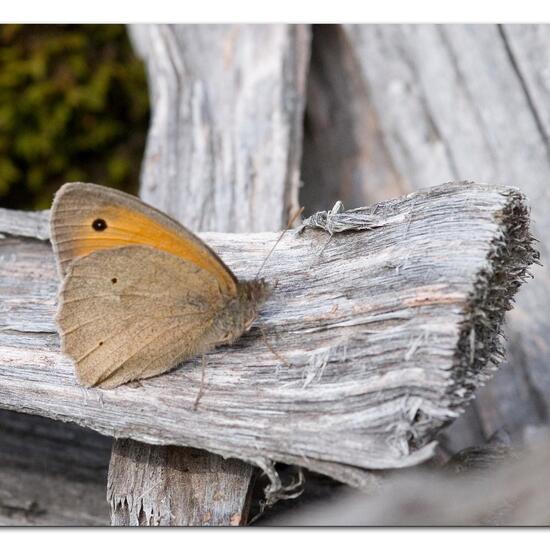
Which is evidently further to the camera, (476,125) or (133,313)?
(476,125)

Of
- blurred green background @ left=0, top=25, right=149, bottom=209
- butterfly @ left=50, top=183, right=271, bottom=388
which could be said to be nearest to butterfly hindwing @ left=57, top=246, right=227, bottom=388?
butterfly @ left=50, top=183, right=271, bottom=388

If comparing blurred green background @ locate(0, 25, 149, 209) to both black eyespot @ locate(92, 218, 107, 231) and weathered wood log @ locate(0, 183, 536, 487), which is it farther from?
black eyespot @ locate(92, 218, 107, 231)

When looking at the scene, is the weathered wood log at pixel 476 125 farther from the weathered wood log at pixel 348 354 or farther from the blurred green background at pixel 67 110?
the weathered wood log at pixel 348 354

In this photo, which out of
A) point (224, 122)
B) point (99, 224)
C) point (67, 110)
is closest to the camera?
point (99, 224)

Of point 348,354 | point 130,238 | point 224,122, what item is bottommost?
point 348,354

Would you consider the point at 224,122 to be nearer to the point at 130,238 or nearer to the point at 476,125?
the point at 476,125

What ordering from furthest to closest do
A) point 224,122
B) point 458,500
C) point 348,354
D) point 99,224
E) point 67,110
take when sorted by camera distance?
point 67,110, point 224,122, point 99,224, point 348,354, point 458,500

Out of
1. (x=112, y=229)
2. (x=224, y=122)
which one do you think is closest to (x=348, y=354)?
(x=112, y=229)

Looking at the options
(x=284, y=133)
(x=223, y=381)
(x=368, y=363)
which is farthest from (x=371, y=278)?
(x=284, y=133)
